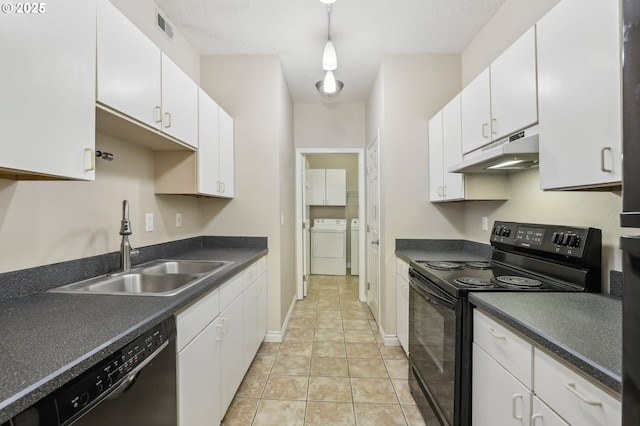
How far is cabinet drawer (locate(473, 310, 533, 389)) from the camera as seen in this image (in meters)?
0.95

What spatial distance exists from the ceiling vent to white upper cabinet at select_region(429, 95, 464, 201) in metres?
2.21

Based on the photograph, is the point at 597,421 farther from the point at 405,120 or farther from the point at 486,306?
the point at 405,120

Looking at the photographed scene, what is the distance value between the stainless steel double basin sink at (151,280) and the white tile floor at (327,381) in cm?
88

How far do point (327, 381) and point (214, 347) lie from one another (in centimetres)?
101

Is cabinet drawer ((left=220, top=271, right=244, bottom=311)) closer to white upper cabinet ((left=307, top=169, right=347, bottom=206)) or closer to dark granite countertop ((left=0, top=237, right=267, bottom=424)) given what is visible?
dark granite countertop ((left=0, top=237, right=267, bottom=424))

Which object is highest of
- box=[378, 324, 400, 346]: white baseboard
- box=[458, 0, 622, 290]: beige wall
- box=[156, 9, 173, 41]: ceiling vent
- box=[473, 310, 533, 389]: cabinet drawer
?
box=[156, 9, 173, 41]: ceiling vent

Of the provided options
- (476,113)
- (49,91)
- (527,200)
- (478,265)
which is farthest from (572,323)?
(49,91)

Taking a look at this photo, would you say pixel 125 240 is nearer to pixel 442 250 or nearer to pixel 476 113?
pixel 476 113

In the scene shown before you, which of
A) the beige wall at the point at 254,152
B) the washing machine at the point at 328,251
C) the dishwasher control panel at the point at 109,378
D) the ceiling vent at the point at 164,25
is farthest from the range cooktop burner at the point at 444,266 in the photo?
the washing machine at the point at 328,251

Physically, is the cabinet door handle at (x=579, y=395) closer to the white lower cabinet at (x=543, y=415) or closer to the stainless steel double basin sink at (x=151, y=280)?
the white lower cabinet at (x=543, y=415)

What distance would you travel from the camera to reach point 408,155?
8.69 feet

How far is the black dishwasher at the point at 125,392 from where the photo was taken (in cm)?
62

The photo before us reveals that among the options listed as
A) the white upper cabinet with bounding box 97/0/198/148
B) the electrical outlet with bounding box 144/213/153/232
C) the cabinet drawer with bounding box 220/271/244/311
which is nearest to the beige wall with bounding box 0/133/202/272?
the electrical outlet with bounding box 144/213/153/232

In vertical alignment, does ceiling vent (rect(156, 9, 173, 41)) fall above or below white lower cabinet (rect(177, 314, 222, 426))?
above
